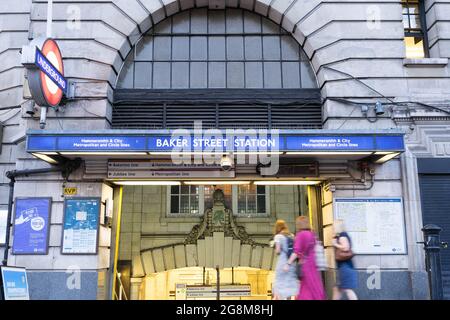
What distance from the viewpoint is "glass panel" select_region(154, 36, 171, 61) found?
12.8 meters

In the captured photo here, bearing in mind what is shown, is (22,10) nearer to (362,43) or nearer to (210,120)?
(210,120)

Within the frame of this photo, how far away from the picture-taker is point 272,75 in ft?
41.6

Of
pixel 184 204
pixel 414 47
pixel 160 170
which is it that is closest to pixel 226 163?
pixel 160 170

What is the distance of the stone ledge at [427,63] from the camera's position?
11.8 metres

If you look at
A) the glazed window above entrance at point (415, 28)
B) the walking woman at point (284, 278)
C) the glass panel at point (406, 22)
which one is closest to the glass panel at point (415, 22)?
the glazed window above entrance at point (415, 28)

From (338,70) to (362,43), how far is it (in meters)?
1.01

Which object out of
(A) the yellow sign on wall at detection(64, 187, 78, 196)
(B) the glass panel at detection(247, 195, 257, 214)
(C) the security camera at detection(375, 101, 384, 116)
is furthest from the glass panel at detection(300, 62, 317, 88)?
(A) the yellow sign on wall at detection(64, 187, 78, 196)

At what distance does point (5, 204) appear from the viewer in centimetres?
1188

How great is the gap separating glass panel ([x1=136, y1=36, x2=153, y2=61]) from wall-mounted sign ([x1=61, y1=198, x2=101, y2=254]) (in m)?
Result: 4.36

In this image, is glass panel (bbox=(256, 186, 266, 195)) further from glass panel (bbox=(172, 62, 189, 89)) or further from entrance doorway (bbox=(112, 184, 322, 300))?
glass panel (bbox=(172, 62, 189, 89))

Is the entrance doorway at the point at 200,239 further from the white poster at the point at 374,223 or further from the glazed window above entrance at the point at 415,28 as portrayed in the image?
the glazed window above entrance at the point at 415,28

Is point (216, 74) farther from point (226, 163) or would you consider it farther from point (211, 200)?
point (211, 200)

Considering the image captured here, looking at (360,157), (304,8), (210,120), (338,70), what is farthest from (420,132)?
(210,120)

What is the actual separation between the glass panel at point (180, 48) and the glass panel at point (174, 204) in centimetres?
524
